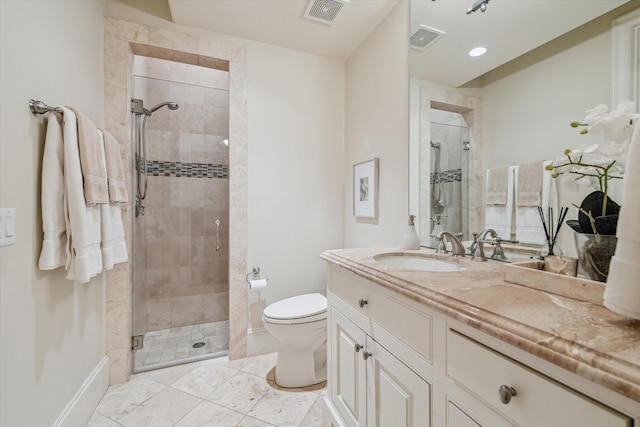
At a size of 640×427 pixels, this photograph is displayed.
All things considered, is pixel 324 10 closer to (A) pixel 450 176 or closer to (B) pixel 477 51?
(B) pixel 477 51

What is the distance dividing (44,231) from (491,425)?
1634 millimetres

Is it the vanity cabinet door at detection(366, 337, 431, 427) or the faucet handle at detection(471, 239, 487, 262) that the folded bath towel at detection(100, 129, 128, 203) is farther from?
the faucet handle at detection(471, 239, 487, 262)

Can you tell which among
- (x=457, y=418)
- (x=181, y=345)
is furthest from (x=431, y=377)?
(x=181, y=345)

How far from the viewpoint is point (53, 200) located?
1.14 meters

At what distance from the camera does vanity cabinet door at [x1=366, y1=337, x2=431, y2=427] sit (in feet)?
2.59

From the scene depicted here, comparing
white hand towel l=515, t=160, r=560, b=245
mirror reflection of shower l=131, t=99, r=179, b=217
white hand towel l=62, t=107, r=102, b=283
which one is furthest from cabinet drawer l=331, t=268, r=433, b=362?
mirror reflection of shower l=131, t=99, r=179, b=217

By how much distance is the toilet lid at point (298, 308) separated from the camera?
66.1 inches

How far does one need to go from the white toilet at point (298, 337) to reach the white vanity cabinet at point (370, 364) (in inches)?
11.7

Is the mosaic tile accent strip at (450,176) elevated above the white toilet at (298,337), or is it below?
above

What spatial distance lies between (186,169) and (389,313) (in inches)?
98.2

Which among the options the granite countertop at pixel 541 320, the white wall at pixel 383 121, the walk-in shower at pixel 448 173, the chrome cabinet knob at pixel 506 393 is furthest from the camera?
the white wall at pixel 383 121

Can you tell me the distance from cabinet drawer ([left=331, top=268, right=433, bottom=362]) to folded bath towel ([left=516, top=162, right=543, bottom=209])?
2.16 feet

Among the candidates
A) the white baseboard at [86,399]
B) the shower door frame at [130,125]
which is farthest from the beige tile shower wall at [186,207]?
the white baseboard at [86,399]

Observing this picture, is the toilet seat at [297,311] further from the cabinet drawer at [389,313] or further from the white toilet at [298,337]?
the cabinet drawer at [389,313]
